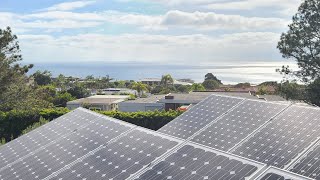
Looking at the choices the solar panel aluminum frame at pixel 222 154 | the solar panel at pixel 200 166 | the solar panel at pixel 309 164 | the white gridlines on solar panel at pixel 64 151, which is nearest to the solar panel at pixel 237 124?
the solar panel at pixel 309 164

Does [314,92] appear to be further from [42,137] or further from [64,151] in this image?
[64,151]

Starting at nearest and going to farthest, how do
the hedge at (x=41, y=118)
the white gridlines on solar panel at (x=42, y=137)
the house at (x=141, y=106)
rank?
the white gridlines on solar panel at (x=42, y=137), the hedge at (x=41, y=118), the house at (x=141, y=106)

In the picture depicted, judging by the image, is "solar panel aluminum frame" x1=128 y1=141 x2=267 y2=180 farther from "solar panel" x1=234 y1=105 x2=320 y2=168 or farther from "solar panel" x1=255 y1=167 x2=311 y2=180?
"solar panel" x1=234 y1=105 x2=320 y2=168

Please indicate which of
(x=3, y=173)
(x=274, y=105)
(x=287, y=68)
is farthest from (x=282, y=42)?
(x=3, y=173)

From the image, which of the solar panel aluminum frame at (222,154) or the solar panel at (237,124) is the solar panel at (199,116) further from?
the solar panel aluminum frame at (222,154)

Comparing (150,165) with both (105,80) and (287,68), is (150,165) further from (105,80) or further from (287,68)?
(105,80)

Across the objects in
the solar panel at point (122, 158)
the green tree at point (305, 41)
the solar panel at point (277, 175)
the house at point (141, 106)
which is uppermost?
the green tree at point (305, 41)
